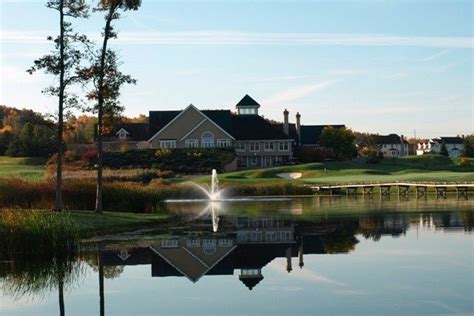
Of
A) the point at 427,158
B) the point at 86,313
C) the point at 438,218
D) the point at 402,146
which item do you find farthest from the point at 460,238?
the point at 402,146

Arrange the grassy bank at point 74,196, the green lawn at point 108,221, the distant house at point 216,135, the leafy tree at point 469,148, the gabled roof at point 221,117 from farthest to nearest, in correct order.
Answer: the leafy tree at point 469,148
the gabled roof at point 221,117
the distant house at point 216,135
the grassy bank at point 74,196
the green lawn at point 108,221

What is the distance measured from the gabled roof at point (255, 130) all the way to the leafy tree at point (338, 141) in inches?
281

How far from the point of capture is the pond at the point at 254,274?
14383 mm

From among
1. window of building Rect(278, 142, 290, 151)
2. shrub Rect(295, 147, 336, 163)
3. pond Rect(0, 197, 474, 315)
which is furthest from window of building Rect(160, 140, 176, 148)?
pond Rect(0, 197, 474, 315)

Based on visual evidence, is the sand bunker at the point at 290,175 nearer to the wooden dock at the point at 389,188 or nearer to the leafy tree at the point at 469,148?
the wooden dock at the point at 389,188

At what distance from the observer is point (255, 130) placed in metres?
96.8

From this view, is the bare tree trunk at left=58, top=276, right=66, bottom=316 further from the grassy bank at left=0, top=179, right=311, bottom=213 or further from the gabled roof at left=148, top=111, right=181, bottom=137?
the gabled roof at left=148, top=111, right=181, bottom=137

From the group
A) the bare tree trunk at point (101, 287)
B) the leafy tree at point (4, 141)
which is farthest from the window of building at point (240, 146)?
the bare tree trunk at point (101, 287)

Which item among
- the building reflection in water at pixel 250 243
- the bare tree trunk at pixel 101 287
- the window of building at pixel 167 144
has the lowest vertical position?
the building reflection in water at pixel 250 243

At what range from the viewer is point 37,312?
1427 centimetres

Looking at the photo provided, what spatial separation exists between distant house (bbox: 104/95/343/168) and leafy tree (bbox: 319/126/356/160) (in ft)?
15.3

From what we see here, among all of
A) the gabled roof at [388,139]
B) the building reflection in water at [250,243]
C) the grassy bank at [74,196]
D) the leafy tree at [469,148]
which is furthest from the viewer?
the gabled roof at [388,139]

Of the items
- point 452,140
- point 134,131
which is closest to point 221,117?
point 134,131

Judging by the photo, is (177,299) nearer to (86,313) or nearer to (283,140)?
(86,313)
